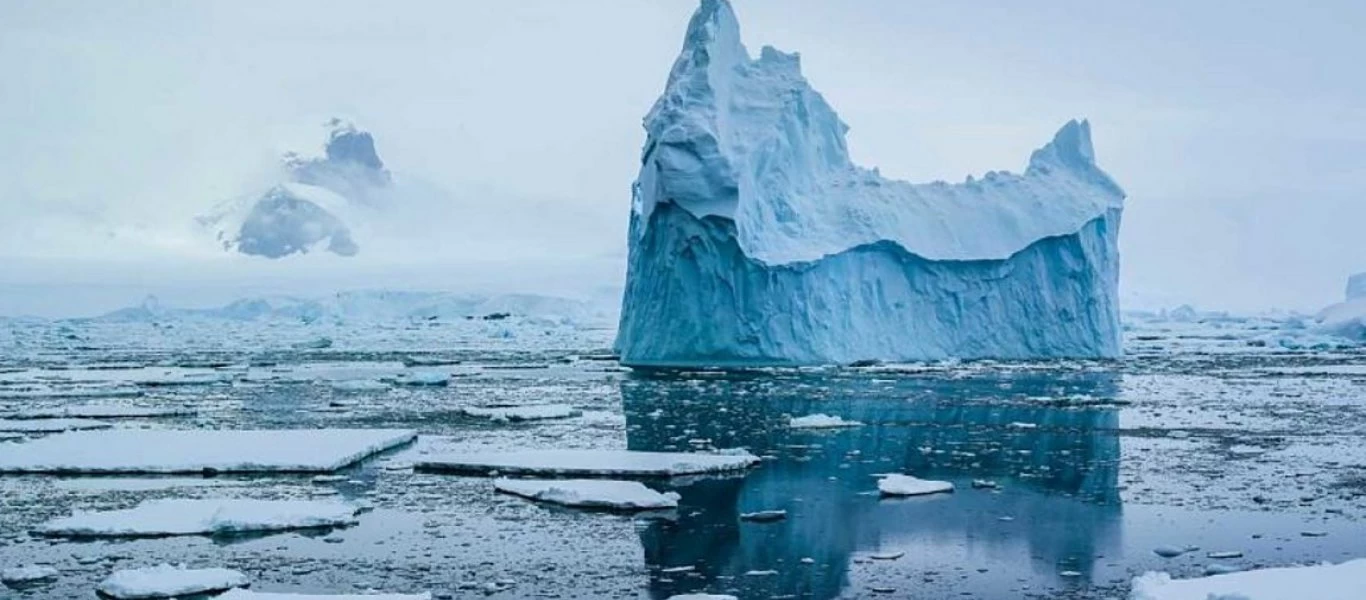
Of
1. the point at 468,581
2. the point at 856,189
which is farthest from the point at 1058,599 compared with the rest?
the point at 856,189

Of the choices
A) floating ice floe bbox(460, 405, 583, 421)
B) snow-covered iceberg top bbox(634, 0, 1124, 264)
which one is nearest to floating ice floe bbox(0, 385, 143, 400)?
floating ice floe bbox(460, 405, 583, 421)

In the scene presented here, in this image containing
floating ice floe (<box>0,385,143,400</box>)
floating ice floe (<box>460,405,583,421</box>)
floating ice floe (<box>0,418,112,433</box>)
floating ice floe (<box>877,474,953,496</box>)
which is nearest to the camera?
floating ice floe (<box>877,474,953,496</box>)

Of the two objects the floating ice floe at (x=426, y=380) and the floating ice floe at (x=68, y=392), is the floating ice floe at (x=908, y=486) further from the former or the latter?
→ the floating ice floe at (x=68, y=392)

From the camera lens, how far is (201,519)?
9.14m

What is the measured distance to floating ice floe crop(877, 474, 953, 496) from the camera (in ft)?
34.3

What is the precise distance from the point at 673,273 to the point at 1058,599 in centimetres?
A: 1822

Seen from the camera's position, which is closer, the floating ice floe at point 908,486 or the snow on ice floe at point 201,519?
the snow on ice floe at point 201,519

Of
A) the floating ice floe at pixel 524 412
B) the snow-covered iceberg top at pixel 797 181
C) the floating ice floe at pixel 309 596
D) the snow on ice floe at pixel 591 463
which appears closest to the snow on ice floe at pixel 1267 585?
the floating ice floe at pixel 309 596

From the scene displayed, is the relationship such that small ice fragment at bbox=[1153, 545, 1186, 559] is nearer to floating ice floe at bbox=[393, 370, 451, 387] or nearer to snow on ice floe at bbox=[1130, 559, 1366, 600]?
snow on ice floe at bbox=[1130, 559, 1366, 600]

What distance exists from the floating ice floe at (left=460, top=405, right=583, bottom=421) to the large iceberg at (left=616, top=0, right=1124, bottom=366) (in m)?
7.70

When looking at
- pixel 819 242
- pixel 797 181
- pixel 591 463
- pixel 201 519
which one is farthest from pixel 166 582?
pixel 797 181

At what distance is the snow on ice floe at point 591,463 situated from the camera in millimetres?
11367

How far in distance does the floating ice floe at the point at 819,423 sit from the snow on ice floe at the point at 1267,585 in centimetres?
794

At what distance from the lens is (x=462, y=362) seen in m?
30.0
